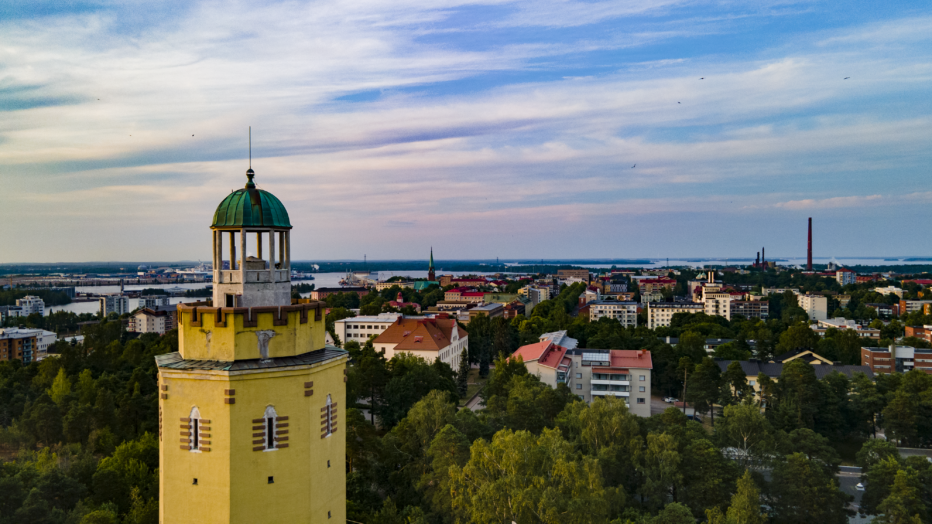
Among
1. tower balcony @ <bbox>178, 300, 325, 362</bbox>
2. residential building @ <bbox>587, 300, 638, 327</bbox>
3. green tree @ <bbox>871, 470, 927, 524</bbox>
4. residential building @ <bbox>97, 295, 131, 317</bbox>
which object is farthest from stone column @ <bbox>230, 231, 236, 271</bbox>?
residential building @ <bbox>97, 295, 131, 317</bbox>

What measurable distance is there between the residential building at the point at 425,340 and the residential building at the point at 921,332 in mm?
61768

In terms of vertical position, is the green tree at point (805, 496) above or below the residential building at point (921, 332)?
below

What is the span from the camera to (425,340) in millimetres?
65500

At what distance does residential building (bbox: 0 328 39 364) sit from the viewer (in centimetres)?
7831

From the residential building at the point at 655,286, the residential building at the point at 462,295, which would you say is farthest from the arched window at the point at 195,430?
the residential building at the point at 655,286

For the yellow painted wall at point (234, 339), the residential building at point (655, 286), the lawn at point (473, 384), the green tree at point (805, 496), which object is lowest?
the lawn at point (473, 384)

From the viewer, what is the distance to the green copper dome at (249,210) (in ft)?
36.8

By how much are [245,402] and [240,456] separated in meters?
0.96

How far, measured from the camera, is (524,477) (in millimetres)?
22156

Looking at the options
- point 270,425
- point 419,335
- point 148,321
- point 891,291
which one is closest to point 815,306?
point 891,291

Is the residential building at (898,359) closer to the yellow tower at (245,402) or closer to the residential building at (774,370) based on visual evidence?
the residential building at (774,370)

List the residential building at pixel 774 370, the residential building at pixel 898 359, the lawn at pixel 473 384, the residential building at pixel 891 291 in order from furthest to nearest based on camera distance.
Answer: the residential building at pixel 891 291
the residential building at pixel 898 359
the lawn at pixel 473 384
the residential building at pixel 774 370

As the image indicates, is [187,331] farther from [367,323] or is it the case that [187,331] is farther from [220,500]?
[367,323]

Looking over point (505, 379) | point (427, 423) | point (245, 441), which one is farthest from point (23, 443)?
point (245, 441)
